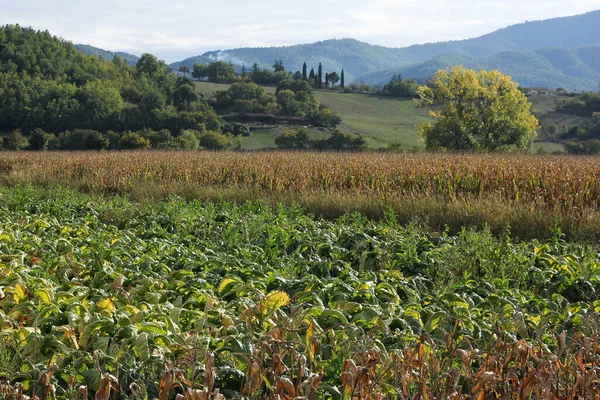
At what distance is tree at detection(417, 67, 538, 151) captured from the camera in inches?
1799

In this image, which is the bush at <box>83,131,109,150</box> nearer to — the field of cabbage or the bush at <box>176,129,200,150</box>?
the bush at <box>176,129,200,150</box>

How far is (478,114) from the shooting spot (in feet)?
153

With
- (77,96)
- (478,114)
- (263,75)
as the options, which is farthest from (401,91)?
(478,114)

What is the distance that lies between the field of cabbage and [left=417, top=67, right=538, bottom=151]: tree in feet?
135

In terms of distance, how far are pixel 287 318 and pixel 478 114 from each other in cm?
4670

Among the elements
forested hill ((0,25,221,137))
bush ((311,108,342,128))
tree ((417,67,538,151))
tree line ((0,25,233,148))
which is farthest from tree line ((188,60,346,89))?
tree ((417,67,538,151))

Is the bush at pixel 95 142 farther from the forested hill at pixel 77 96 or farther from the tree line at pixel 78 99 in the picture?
the forested hill at pixel 77 96

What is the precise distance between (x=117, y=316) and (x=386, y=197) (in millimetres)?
8325

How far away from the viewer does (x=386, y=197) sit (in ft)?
36.6

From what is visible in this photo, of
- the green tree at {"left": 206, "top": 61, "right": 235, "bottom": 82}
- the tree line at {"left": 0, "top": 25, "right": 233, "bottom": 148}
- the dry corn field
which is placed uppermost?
the green tree at {"left": 206, "top": 61, "right": 235, "bottom": 82}

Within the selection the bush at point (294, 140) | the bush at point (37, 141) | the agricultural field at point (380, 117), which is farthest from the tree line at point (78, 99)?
the bush at point (294, 140)

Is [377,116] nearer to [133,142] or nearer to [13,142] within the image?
[133,142]

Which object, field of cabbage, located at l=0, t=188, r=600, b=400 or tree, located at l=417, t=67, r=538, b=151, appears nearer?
field of cabbage, located at l=0, t=188, r=600, b=400

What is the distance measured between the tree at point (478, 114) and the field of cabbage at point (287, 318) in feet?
135
